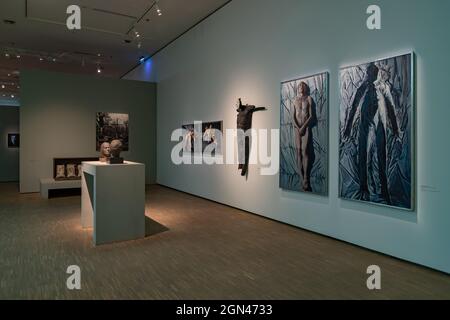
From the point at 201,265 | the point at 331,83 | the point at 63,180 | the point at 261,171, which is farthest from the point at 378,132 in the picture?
the point at 63,180

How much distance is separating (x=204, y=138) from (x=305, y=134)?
13.0 ft

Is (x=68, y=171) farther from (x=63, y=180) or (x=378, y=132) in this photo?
(x=378, y=132)

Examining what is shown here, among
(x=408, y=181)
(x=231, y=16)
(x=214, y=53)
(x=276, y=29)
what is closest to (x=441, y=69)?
(x=408, y=181)

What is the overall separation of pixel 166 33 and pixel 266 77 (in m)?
5.21

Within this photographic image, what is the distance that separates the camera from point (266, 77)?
270 inches

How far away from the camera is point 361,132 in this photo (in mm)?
4844

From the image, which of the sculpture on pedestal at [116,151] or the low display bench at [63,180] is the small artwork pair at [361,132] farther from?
the low display bench at [63,180]

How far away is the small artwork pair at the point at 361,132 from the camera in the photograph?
432cm

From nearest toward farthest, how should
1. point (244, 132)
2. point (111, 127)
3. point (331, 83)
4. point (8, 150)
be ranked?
point (331, 83), point (244, 132), point (111, 127), point (8, 150)

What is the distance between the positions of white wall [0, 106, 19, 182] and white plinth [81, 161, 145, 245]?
11064 mm

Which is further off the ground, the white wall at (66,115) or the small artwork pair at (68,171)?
the white wall at (66,115)

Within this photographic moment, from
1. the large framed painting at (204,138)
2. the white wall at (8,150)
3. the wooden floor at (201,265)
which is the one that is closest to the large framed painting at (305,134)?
the wooden floor at (201,265)

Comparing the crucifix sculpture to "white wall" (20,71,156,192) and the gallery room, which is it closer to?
the gallery room
